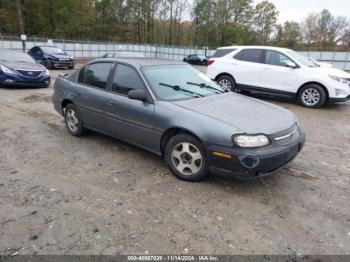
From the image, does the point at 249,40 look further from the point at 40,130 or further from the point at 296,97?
the point at 40,130

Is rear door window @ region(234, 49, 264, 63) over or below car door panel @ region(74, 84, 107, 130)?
over

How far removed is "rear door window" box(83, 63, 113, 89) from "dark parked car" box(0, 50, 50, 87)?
19.0 ft

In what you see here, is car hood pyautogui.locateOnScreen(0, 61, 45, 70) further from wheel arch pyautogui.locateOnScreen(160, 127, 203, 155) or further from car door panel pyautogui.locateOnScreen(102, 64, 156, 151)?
wheel arch pyautogui.locateOnScreen(160, 127, 203, 155)

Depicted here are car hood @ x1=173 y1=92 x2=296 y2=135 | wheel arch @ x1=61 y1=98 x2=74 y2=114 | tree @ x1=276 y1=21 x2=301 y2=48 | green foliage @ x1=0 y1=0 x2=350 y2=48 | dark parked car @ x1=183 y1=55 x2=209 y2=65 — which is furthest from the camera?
tree @ x1=276 y1=21 x2=301 y2=48

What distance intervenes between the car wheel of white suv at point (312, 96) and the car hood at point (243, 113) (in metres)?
4.87

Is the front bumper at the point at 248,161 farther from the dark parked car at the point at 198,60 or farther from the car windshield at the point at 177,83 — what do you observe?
the dark parked car at the point at 198,60

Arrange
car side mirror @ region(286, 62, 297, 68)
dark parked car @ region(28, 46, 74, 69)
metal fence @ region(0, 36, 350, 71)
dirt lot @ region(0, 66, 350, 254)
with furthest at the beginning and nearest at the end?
metal fence @ region(0, 36, 350, 71) < dark parked car @ region(28, 46, 74, 69) < car side mirror @ region(286, 62, 297, 68) < dirt lot @ region(0, 66, 350, 254)

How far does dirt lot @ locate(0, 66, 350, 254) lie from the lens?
2664 mm

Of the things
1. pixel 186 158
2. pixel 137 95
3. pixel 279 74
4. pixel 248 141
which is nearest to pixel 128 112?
pixel 137 95

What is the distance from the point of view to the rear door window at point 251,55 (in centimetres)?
915

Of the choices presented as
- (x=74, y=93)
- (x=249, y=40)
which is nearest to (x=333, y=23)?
(x=249, y=40)

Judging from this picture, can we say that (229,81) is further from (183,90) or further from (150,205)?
(150,205)

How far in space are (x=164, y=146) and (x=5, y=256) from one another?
2.16 metres

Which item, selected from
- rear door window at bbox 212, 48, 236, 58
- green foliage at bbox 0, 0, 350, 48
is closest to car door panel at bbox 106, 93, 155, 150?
rear door window at bbox 212, 48, 236, 58
